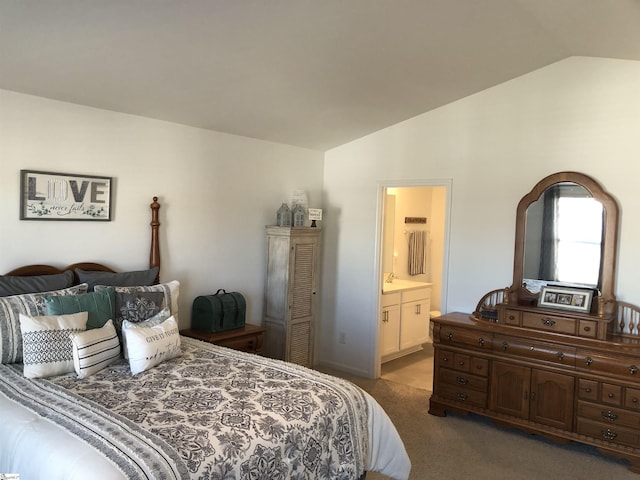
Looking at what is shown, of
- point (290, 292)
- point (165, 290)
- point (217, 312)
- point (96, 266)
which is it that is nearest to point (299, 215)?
point (290, 292)

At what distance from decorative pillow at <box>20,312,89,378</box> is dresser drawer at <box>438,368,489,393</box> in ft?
8.99

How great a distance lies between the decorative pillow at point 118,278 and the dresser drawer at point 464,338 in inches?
90.5

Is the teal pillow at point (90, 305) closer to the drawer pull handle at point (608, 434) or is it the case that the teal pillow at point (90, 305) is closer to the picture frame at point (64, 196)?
the picture frame at point (64, 196)

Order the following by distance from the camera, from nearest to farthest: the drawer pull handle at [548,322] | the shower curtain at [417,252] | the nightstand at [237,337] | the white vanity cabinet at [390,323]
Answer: the drawer pull handle at [548,322], the nightstand at [237,337], the white vanity cabinet at [390,323], the shower curtain at [417,252]

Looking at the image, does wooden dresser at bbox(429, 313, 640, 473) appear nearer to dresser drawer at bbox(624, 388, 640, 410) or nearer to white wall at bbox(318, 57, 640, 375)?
dresser drawer at bbox(624, 388, 640, 410)

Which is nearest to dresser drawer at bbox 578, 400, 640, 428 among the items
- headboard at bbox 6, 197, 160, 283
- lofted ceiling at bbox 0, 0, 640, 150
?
lofted ceiling at bbox 0, 0, 640, 150

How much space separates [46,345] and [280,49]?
6.93 ft

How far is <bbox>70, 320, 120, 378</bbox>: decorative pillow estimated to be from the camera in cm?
263

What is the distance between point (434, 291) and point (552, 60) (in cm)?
443

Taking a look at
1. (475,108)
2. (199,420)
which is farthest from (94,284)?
(475,108)

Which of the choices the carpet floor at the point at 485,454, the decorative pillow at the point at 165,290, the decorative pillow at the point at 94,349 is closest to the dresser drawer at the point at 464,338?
the carpet floor at the point at 485,454

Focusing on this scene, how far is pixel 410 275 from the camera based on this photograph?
7.06 metres

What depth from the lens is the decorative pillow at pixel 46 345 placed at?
2.57 meters

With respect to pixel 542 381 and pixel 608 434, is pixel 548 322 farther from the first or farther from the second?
pixel 608 434
